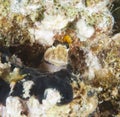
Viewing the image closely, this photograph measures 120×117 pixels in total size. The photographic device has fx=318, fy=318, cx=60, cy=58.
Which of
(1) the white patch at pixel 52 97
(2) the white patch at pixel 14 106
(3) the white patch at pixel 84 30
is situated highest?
(3) the white patch at pixel 84 30

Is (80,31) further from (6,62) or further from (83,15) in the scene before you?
(6,62)

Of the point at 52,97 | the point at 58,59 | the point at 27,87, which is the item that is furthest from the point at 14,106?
the point at 58,59

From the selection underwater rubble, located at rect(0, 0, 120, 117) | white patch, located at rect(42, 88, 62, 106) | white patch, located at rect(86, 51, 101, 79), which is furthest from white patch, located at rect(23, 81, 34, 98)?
white patch, located at rect(86, 51, 101, 79)

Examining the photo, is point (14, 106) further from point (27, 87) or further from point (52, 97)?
point (52, 97)

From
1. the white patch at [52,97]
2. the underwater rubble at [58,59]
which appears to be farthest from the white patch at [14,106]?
the white patch at [52,97]

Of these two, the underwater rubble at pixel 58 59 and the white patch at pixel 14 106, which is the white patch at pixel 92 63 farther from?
the white patch at pixel 14 106

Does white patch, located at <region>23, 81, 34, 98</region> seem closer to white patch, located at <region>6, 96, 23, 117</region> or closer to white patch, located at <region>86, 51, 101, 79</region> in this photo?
white patch, located at <region>6, 96, 23, 117</region>

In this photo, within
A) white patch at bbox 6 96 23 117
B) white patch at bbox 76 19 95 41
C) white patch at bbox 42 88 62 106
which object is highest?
white patch at bbox 76 19 95 41

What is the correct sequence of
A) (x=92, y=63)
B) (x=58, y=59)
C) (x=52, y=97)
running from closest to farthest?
(x=52, y=97) < (x=58, y=59) < (x=92, y=63)
